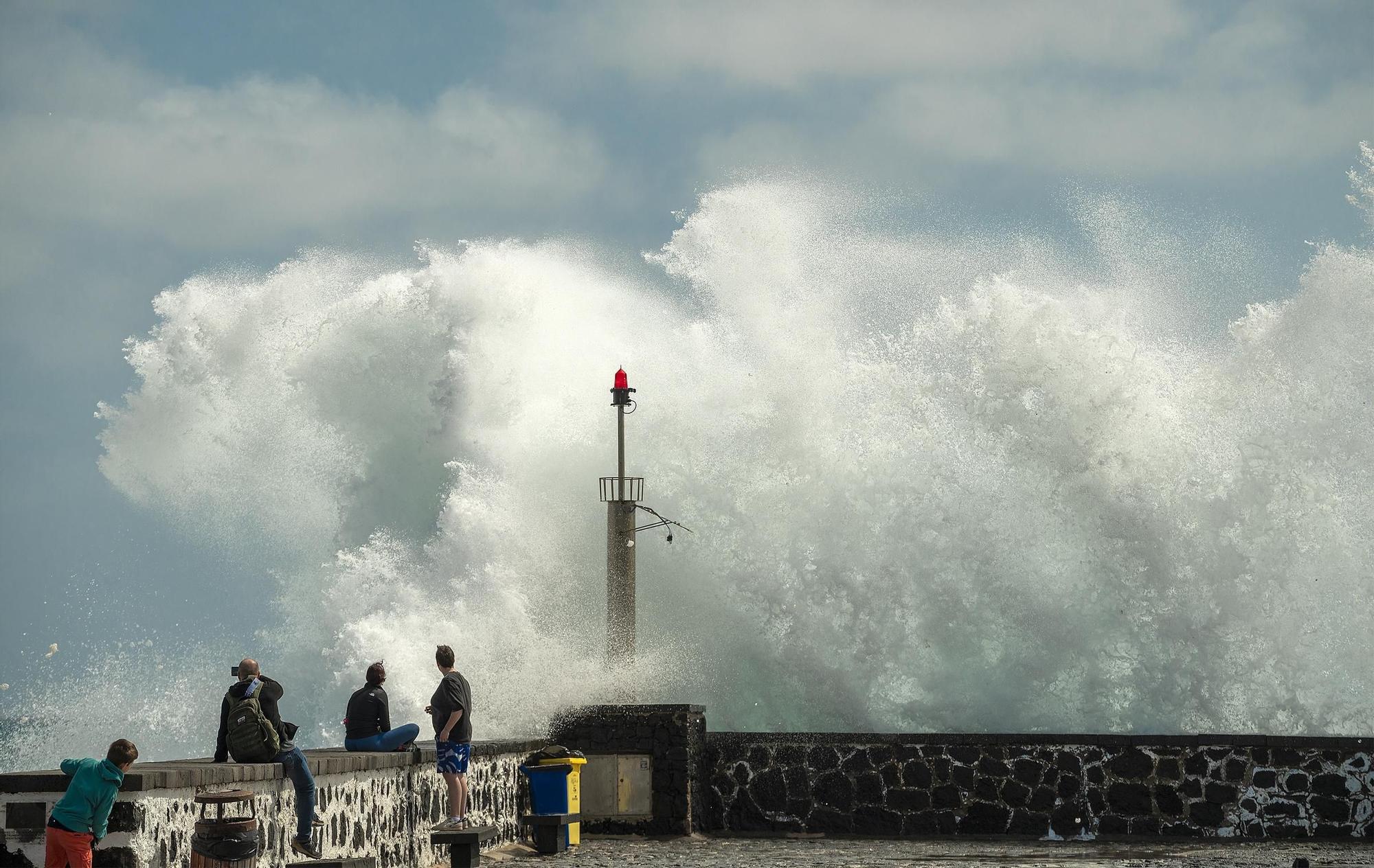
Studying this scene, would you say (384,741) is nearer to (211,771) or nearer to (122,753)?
(211,771)

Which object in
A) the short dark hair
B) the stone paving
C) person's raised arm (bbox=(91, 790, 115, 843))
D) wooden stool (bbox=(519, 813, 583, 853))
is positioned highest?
the short dark hair

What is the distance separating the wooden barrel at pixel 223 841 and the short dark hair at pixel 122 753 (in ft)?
1.94

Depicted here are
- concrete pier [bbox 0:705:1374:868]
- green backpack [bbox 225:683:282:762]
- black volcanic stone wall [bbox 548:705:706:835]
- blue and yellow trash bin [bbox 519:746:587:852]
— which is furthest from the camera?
black volcanic stone wall [bbox 548:705:706:835]

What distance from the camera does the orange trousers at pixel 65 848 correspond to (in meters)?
6.28

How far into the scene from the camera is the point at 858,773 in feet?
45.3

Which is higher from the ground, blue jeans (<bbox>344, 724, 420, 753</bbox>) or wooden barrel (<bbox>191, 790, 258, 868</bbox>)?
blue jeans (<bbox>344, 724, 420, 753</bbox>)

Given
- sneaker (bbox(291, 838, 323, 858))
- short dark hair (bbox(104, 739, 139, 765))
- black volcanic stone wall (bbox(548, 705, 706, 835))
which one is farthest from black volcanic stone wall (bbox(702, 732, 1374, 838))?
short dark hair (bbox(104, 739, 139, 765))

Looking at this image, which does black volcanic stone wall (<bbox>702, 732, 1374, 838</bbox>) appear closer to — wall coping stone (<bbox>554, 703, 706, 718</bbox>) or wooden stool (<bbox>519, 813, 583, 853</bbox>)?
wall coping stone (<bbox>554, 703, 706, 718</bbox>)

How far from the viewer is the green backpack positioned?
7.98 m

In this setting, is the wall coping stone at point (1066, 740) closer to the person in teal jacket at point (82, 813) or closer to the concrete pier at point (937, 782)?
the concrete pier at point (937, 782)

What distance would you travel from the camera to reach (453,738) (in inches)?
397

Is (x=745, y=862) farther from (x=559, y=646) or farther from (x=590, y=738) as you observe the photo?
(x=559, y=646)

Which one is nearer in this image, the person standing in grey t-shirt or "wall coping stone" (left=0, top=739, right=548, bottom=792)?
"wall coping stone" (left=0, top=739, right=548, bottom=792)

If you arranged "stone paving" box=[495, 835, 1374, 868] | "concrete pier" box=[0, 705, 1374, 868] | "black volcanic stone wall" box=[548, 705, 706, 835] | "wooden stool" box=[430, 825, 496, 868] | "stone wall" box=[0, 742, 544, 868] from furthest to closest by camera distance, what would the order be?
"black volcanic stone wall" box=[548, 705, 706, 835], "concrete pier" box=[0, 705, 1374, 868], "stone paving" box=[495, 835, 1374, 868], "wooden stool" box=[430, 825, 496, 868], "stone wall" box=[0, 742, 544, 868]
